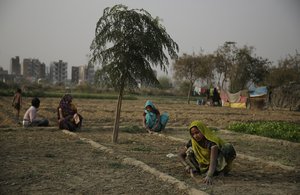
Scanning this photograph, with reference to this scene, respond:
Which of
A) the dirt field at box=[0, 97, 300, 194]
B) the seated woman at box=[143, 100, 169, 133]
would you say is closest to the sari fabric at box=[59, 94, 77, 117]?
the dirt field at box=[0, 97, 300, 194]

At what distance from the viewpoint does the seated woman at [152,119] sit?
1137 cm

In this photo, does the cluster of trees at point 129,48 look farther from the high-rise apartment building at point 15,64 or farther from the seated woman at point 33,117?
the high-rise apartment building at point 15,64

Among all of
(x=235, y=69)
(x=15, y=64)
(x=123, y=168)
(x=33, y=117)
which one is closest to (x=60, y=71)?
(x=15, y=64)

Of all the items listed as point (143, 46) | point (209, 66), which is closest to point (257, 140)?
point (143, 46)

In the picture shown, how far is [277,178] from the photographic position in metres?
5.81

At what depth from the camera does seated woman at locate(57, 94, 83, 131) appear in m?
11.1

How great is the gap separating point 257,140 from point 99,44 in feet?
18.4

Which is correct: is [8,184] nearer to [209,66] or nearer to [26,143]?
[26,143]

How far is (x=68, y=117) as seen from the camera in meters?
11.2

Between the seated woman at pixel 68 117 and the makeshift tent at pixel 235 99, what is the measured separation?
71.1ft

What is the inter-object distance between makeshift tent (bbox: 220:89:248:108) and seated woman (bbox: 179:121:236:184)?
25420 mm

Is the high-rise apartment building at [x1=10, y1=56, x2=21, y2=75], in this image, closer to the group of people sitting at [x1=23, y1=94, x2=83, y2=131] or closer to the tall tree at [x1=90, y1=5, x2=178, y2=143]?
the group of people sitting at [x1=23, y1=94, x2=83, y2=131]

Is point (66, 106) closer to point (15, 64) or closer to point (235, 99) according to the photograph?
point (235, 99)

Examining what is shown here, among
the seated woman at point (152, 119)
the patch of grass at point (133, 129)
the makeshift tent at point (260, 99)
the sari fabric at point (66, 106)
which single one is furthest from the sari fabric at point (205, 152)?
the makeshift tent at point (260, 99)
